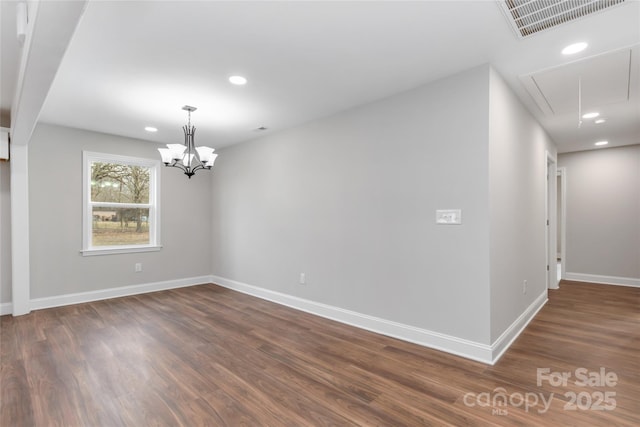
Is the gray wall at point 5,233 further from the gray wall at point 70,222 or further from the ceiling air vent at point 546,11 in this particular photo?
the ceiling air vent at point 546,11

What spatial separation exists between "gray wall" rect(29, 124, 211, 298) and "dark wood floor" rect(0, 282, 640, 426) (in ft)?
2.28

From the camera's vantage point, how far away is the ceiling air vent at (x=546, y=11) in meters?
1.89

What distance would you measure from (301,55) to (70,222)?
4.28 metres

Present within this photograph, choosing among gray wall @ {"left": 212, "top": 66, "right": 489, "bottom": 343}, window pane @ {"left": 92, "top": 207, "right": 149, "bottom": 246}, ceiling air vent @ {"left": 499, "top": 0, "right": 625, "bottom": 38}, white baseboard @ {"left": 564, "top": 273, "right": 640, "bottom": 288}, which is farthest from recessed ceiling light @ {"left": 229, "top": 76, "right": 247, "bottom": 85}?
white baseboard @ {"left": 564, "top": 273, "right": 640, "bottom": 288}

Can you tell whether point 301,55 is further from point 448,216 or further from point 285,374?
point 285,374

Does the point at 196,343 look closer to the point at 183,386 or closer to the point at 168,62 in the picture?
the point at 183,386

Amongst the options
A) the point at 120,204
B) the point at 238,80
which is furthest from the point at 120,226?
the point at 238,80

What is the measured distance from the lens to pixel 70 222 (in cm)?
446

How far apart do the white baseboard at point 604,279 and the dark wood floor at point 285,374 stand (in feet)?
7.64

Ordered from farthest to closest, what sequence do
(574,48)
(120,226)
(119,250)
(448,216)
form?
(120,226) → (119,250) → (448,216) → (574,48)

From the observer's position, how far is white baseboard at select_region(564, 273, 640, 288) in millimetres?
5434

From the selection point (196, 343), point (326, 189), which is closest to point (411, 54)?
point (326, 189)

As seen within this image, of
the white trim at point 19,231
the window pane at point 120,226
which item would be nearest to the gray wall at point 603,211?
the window pane at point 120,226

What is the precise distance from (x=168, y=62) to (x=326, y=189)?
2.16 m
